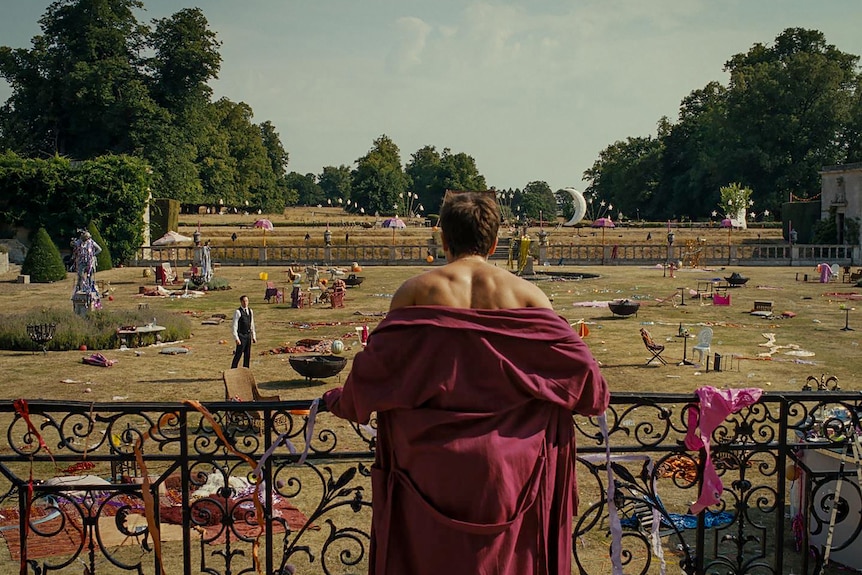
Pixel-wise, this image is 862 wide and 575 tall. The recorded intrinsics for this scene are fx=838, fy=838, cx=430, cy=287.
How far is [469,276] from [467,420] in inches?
23.6

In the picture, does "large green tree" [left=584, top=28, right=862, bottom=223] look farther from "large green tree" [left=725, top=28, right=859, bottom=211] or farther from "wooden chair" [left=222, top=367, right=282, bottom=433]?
"wooden chair" [left=222, top=367, right=282, bottom=433]

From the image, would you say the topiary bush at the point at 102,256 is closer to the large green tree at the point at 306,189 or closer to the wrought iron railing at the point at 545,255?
the wrought iron railing at the point at 545,255

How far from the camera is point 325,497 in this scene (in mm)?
4684

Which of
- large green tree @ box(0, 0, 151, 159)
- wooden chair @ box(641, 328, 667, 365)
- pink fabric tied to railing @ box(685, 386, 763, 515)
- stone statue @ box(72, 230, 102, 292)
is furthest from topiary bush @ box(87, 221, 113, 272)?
pink fabric tied to railing @ box(685, 386, 763, 515)

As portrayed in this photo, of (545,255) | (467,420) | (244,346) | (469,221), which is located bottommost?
(244,346)

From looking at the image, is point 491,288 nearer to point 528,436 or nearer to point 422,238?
point 528,436

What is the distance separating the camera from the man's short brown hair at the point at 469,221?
357 cm

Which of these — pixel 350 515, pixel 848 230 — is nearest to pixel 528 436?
pixel 350 515

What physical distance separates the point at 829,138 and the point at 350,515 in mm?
66936

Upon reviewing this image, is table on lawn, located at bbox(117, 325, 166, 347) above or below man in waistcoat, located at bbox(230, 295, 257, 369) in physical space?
below

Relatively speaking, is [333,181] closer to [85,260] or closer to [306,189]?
[306,189]

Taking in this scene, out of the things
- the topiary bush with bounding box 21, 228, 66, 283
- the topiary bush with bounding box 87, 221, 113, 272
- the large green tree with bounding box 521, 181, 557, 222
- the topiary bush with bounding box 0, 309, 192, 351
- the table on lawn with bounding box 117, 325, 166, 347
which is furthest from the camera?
the large green tree with bounding box 521, 181, 557, 222

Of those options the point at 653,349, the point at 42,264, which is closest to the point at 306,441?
the point at 653,349

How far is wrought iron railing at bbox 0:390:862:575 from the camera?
4.67m
